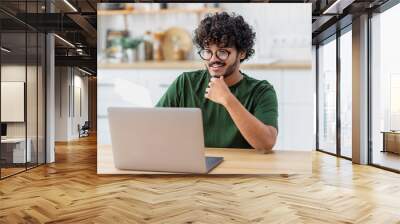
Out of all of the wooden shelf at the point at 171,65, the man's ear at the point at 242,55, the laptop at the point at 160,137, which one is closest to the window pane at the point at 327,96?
the wooden shelf at the point at 171,65

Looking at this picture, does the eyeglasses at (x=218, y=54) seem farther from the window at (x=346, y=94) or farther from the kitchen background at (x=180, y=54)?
the window at (x=346, y=94)

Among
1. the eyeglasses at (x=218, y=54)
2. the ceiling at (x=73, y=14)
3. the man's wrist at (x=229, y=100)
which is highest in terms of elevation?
the ceiling at (x=73, y=14)

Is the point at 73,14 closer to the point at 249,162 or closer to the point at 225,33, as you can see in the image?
the point at 225,33

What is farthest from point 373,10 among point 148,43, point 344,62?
point 148,43

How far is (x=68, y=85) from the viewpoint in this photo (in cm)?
1553

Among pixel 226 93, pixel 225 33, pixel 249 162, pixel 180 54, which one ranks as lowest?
pixel 249 162

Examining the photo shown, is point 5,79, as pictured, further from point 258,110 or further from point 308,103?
point 308,103

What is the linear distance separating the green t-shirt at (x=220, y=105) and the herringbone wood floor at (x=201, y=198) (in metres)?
0.64

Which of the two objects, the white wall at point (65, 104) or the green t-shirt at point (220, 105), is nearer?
the green t-shirt at point (220, 105)

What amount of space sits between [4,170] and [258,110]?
377 centimetres

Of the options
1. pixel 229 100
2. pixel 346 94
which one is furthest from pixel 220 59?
pixel 346 94

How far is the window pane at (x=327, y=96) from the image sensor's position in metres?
9.67

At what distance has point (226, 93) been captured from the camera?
501 centimetres

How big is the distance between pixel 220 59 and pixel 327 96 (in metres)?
5.81
